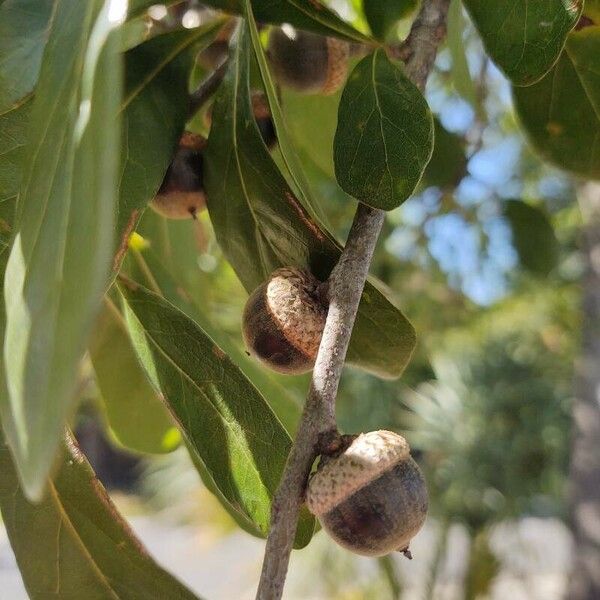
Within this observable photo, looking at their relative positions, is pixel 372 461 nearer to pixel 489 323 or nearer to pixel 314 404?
pixel 314 404

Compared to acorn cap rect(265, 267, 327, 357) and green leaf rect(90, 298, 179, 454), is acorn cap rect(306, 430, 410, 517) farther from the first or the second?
green leaf rect(90, 298, 179, 454)

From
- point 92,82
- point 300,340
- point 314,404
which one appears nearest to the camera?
point 92,82

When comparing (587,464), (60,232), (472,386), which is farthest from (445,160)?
(472,386)

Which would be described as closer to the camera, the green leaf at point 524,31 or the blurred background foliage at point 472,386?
the green leaf at point 524,31

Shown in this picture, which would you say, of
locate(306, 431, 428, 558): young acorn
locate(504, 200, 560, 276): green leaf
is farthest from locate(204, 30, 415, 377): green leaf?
locate(504, 200, 560, 276): green leaf

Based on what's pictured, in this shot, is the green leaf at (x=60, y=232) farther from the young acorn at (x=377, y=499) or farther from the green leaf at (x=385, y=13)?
the green leaf at (x=385, y=13)

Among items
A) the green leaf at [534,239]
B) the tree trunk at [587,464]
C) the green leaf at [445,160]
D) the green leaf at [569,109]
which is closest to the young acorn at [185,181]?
the green leaf at [569,109]

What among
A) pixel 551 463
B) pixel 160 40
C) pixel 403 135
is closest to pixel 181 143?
pixel 160 40
